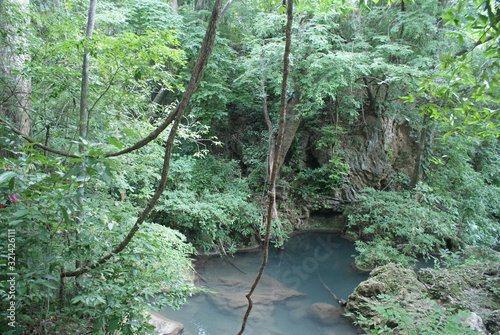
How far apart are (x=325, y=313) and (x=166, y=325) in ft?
8.28

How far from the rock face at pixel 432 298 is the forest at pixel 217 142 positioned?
7.9 inches

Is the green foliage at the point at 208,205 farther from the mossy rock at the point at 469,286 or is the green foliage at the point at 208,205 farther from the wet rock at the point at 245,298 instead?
the mossy rock at the point at 469,286

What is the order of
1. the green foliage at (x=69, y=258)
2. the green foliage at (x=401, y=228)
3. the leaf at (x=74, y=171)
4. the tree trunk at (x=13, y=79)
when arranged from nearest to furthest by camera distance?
the leaf at (x=74, y=171)
the green foliage at (x=69, y=258)
the tree trunk at (x=13, y=79)
the green foliage at (x=401, y=228)

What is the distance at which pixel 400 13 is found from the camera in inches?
291

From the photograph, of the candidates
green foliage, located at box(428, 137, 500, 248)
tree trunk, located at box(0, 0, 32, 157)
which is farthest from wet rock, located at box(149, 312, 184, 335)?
green foliage, located at box(428, 137, 500, 248)

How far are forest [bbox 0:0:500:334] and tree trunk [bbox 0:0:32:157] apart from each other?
0.08ft

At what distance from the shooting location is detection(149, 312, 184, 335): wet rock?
3.75m

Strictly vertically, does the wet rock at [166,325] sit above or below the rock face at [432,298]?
below

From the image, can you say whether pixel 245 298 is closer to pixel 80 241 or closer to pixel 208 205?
pixel 208 205

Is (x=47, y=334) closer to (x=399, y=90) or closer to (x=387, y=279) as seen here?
(x=387, y=279)

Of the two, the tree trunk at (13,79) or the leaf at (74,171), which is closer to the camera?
the leaf at (74,171)

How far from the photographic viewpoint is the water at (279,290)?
436cm

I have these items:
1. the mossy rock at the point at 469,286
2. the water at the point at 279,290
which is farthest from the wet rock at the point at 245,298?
the mossy rock at the point at 469,286

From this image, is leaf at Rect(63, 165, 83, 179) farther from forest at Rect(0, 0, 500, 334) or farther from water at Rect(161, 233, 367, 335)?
water at Rect(161, 233, 367, 335)
